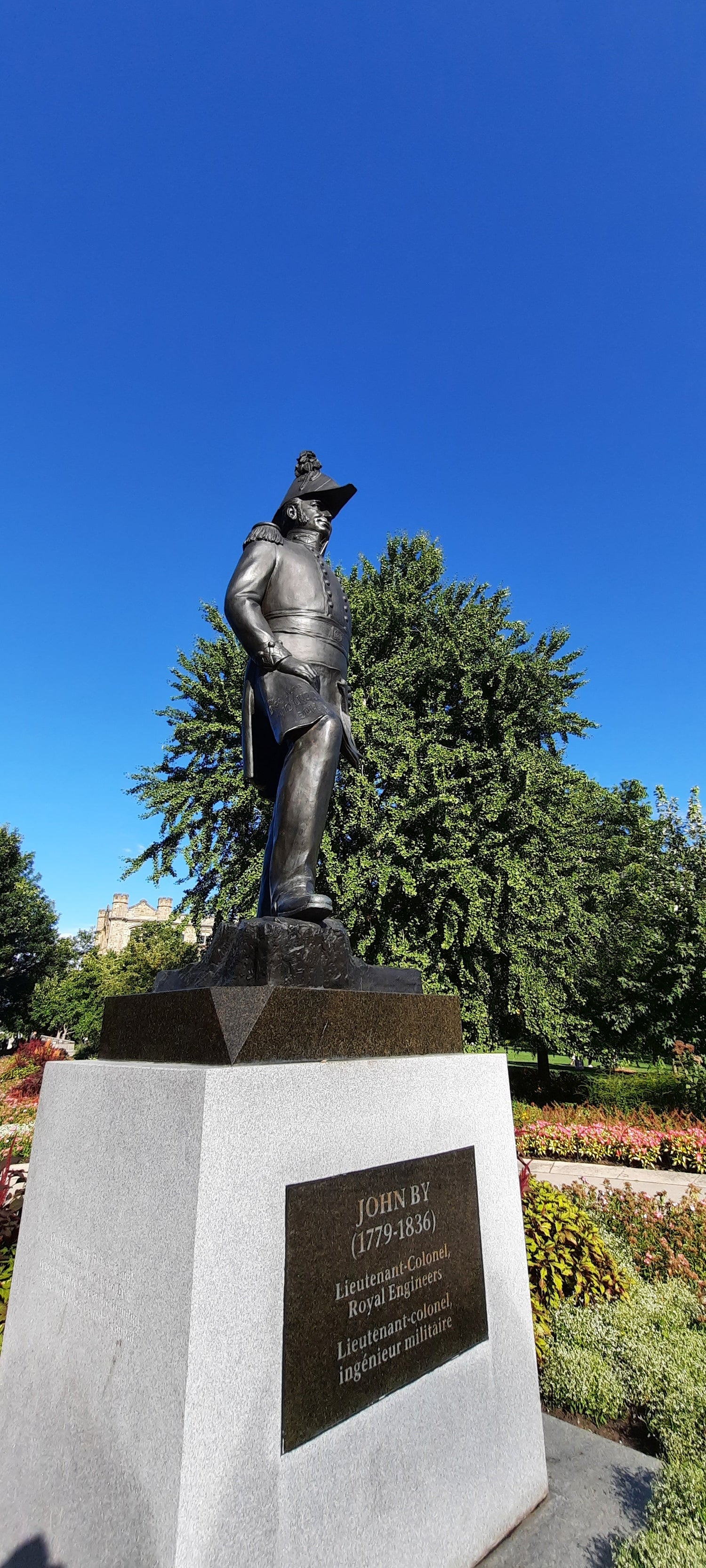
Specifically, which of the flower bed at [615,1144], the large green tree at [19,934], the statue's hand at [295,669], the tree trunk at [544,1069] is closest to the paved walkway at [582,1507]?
the statue's hand at [295,669]

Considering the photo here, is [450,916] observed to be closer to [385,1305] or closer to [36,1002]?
[385,1305]

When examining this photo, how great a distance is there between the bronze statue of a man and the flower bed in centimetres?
799

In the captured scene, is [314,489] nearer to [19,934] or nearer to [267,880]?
[267,880]

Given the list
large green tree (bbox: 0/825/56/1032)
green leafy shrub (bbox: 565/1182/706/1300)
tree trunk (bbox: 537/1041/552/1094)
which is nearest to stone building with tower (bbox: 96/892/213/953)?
large green tree (bbox: 0/825/56/1032)

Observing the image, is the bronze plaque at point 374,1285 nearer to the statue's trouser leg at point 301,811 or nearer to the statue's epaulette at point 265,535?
the statue's trouser leg at point 301,811

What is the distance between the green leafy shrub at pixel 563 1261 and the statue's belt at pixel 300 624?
3866 mm

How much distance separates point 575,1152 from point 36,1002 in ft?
113

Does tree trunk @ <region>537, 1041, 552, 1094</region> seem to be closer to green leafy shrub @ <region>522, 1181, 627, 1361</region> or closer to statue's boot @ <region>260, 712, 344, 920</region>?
green leafy shrub @ <region>522, 1181, 627, 1361</region>

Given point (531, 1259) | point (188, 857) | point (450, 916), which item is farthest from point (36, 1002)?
point (531, 1259)

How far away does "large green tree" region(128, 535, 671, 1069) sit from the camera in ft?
41.5

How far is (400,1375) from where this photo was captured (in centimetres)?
232

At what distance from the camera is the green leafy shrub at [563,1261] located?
4.35 metres

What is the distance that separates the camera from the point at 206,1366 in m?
1.77

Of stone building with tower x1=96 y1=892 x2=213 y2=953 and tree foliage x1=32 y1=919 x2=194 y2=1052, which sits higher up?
stone building with tower x1=96 y1=892 x2=213 y2=953
